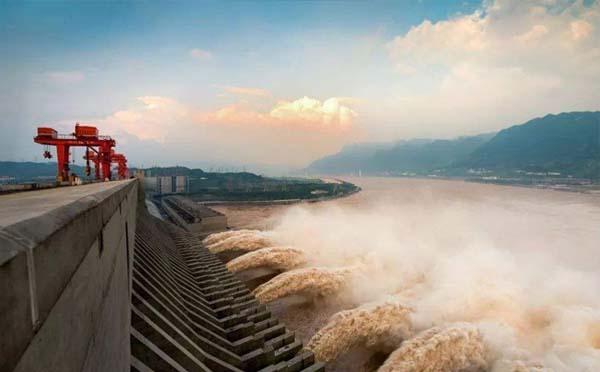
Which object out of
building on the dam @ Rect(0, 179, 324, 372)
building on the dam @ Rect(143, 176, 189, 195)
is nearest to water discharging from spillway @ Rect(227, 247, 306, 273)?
building on the dam @ Rect(0, 179, 324, 372)

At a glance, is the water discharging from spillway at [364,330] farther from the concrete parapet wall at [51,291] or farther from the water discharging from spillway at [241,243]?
the water discharging from spillway at [241,243]

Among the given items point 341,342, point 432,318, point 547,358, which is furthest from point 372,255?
point 547,358

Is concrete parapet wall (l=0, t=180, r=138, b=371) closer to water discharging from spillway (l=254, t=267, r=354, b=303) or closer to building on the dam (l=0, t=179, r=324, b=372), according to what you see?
building on the dam (l=0, t=179, r=324, b=372)

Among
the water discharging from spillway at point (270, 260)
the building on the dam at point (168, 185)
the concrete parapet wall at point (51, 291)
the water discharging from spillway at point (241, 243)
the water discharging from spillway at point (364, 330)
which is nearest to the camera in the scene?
the concrete parapet wall at point (51, 291)

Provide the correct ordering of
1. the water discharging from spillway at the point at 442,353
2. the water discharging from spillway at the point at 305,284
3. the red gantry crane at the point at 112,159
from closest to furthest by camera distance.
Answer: the water discharging from spillway at the point at 442,353 → the water discharging from spillway at the point at 305,284 → the red gantry crane at the point at 112,159

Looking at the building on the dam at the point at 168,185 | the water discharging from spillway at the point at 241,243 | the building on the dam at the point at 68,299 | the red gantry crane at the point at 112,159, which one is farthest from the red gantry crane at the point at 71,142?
the building on the dam at the point at 168,185

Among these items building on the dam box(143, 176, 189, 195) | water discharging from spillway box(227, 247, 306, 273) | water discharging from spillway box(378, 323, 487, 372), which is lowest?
water discharging from spillway box(378, 323, 487, 372)
